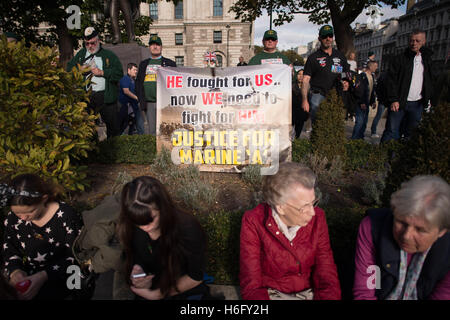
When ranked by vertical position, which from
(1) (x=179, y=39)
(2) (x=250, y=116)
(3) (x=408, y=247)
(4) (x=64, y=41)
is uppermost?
(1) (x=179, y=39)

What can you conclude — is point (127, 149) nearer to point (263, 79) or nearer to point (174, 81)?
point (174, 81)

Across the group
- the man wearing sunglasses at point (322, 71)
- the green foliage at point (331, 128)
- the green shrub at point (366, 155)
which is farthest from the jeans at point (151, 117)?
the green shrub at point (366, 155)

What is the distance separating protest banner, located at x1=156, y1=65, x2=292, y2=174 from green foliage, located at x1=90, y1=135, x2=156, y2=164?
2.97ft

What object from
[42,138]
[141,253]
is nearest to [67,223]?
[141,253]

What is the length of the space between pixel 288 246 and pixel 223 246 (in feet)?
2.77

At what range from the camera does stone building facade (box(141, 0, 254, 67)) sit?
5019 cm

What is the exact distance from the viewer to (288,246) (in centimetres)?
201

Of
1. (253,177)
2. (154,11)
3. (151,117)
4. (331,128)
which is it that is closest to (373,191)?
(331,128)

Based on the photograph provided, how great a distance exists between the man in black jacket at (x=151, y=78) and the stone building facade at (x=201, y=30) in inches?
1767

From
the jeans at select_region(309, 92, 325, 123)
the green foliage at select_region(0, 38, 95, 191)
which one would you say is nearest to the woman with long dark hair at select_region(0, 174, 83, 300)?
the green foliage at select_region(0, 38, 95, 191)

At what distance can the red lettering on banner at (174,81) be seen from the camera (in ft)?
16.6

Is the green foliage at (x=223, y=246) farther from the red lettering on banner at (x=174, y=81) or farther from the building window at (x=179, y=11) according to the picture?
the building window at (x=179, y=11)

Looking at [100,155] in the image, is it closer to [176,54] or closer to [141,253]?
[141,253]

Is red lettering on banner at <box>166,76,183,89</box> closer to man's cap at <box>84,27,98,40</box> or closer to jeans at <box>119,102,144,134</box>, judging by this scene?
man's cap at <box>84,27,98,40</box>
